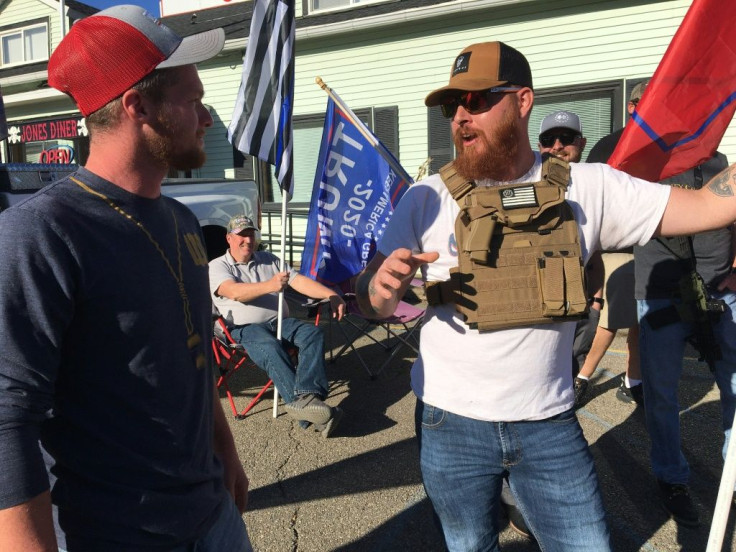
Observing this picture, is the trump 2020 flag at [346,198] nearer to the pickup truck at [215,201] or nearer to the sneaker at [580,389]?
the pickup truck at [215,201]

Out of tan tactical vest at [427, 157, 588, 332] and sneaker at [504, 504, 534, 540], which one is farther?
sneaker at [504, 504, 534, 540]

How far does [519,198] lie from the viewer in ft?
6.06

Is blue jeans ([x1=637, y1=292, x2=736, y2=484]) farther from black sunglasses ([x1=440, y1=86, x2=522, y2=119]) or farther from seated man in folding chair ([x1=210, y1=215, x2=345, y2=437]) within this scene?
seated man in folding chair ([x1=210, y1=215, x2=345, y2=437])

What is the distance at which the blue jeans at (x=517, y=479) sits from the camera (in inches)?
72.3

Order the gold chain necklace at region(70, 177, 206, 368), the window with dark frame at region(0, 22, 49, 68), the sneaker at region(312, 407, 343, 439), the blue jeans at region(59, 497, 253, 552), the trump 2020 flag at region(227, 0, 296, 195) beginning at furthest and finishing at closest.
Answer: the window with dark frame at region(0, 22, 49, 68) < the trump 2020 flag at region(227, 0, 296, 195) < the sneaker at region(312, 407, 343, 439) < the blue jeans at region(59, 497, 253, 552) < the gold chain necklace at region(70, 177, 206, 368)

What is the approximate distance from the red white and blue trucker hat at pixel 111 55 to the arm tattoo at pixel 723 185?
1608 millimetres

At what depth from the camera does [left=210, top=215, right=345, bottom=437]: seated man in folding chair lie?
14.6 feet

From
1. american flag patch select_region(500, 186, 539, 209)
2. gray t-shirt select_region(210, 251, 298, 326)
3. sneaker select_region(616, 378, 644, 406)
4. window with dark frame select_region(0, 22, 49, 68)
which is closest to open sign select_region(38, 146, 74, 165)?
window with dark frame select_region(0, 22, 49, 68)

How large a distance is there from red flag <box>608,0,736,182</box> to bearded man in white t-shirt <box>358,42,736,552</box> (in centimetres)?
60

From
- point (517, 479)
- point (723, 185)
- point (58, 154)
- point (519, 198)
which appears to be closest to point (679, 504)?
point (517, 479)

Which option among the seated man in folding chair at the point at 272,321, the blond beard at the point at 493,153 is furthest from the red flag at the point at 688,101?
the seated man in folding chair at the point at 272,321

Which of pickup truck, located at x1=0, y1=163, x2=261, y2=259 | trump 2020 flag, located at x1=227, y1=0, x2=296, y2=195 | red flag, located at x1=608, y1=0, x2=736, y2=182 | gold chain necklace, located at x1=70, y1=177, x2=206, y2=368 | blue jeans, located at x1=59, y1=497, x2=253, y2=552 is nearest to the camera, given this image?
gold chain necklace, located at x1=70, y1=177, x2=206, y2=368

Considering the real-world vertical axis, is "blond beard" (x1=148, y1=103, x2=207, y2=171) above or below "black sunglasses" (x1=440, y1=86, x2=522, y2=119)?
below

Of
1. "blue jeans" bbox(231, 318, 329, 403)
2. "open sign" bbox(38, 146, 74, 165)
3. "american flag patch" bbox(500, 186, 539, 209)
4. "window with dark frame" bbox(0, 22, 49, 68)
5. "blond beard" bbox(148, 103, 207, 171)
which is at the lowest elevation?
"blue jeans" bbox(231, 318, 329, 403)
